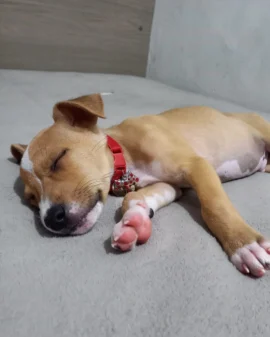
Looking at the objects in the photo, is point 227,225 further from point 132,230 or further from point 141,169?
point 141,169

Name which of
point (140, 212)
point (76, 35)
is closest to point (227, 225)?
point (140, 212)

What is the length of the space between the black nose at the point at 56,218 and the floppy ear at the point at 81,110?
1.63 ft

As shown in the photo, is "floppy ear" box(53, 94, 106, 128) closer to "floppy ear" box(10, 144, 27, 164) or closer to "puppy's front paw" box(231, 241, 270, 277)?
"floppy ear" box(10, 144, 27, 164)

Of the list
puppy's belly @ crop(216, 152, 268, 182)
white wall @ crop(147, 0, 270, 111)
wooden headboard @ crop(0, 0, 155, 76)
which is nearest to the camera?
puppy's belly @ crop(216, 152, 268, 182)

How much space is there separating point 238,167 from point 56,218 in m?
1.16

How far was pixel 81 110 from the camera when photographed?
1.76 metres

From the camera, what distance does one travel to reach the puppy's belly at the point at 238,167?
2.08 metres

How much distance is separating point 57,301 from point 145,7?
4266 millimetres

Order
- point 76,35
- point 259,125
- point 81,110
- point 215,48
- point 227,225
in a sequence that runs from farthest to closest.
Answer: point 76,35 → point 215,48 → point 259,125 → point 81,110 → point 227,225

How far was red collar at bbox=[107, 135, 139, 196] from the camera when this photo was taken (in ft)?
5.70

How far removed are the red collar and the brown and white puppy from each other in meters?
0.03

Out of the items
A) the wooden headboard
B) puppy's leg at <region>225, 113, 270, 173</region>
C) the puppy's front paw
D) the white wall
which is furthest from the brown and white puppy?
the wooden headboard

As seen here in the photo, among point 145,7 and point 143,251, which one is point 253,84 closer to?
point 145,7

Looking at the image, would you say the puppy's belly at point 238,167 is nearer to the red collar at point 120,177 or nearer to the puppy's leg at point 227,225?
the puppy's leg at point 227,225
